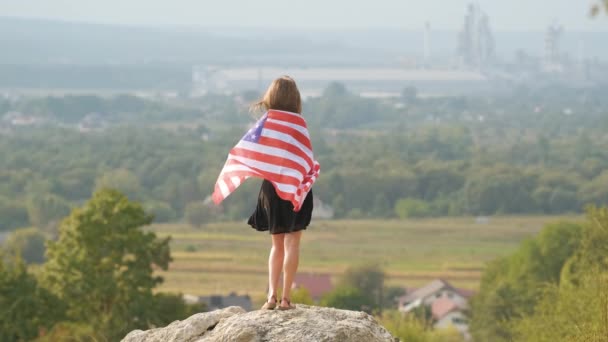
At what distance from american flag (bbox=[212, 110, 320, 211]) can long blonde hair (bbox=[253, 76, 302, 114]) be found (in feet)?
0.16

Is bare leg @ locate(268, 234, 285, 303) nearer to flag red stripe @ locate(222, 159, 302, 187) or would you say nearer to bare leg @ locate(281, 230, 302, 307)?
bare leg @ locate(281, 230, 302, 307)

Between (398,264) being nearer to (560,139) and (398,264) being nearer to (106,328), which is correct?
(106,328)

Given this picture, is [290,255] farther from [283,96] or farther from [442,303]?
[442,303]

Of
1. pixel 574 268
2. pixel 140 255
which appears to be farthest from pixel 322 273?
pixel 140 255

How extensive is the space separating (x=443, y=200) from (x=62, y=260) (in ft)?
293

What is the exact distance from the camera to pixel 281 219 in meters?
10.8

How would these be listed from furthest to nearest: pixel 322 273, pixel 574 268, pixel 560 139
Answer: pixel 560 139 → pixel 322 273 → pixel 574 268

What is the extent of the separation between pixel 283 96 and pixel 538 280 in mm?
41016

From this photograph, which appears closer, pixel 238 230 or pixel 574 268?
pixel 574 268

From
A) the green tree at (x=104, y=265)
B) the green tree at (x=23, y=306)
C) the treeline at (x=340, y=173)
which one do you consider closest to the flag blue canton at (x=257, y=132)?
the green tree at (x=23, y=306)

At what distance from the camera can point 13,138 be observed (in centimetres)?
16138

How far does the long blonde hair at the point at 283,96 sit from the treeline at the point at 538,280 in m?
16.0

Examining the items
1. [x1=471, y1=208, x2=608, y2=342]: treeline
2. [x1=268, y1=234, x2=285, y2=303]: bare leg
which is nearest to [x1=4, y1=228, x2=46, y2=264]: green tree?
[x1=471, y1=208, x2=608, y2=342]: treeline

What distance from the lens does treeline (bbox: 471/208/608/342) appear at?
30.1 meters
